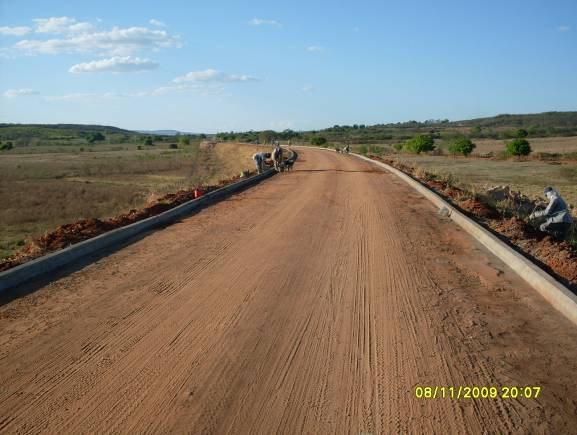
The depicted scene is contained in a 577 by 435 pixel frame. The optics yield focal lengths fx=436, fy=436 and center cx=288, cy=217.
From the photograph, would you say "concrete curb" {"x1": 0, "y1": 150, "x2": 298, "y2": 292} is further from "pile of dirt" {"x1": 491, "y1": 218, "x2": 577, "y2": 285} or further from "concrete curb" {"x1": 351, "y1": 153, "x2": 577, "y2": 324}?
"pile of dirt" {"x1": 491, "y1": 218, "x2": 577, "y2": 285}

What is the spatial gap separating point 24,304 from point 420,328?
16.4 feet

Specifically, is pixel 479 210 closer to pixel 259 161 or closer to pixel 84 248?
pixel 84 248

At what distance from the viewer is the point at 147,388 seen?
3.86 meters

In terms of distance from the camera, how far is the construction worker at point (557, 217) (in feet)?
33.4

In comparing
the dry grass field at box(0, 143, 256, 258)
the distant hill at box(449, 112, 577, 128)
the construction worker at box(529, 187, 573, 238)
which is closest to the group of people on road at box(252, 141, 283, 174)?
the dry grass field at box(0, 143, 256, 258)

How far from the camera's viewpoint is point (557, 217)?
33.4 feet

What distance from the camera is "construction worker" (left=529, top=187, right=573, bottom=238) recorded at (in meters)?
10.2

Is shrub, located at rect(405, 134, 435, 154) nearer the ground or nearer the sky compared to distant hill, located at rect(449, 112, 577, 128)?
nearer the ground
